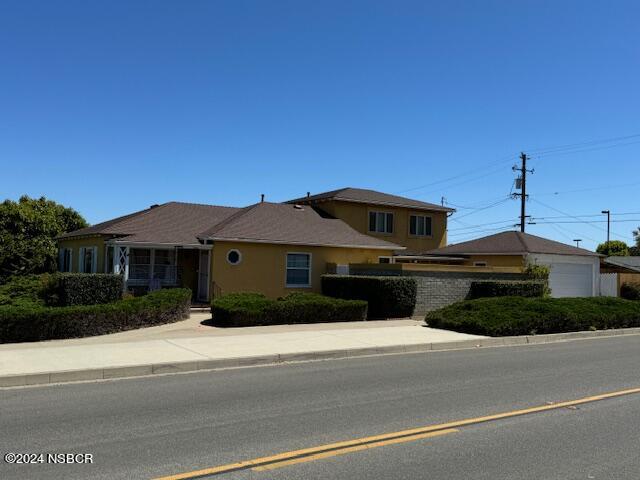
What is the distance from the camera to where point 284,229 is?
25969 mm

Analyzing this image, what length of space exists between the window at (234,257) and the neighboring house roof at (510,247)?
13.8m

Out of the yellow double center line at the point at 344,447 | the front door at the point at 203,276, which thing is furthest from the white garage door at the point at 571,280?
the yellow double center line at the point at 344,447

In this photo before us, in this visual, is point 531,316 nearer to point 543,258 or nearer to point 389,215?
point 543,258

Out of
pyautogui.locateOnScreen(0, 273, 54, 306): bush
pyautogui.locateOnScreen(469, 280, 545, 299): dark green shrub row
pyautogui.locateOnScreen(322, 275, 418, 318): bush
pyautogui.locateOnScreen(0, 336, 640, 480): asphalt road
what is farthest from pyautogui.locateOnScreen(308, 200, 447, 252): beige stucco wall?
pyautogui.locateOnScreen(0, 336, 640, 480): asphalt road

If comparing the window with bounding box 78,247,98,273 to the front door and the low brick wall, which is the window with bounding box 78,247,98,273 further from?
the low brick wall

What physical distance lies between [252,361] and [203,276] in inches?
573

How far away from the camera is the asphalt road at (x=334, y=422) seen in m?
5.36

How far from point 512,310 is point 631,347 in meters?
3.49

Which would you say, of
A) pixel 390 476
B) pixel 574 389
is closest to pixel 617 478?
pixel 390 476

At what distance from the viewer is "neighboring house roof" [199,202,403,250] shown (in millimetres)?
24009

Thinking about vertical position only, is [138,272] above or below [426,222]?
below

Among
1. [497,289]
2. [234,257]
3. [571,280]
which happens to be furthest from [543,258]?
[234,257]

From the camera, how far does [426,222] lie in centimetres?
3678

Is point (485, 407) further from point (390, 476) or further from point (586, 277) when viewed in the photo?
point (586, 277)
